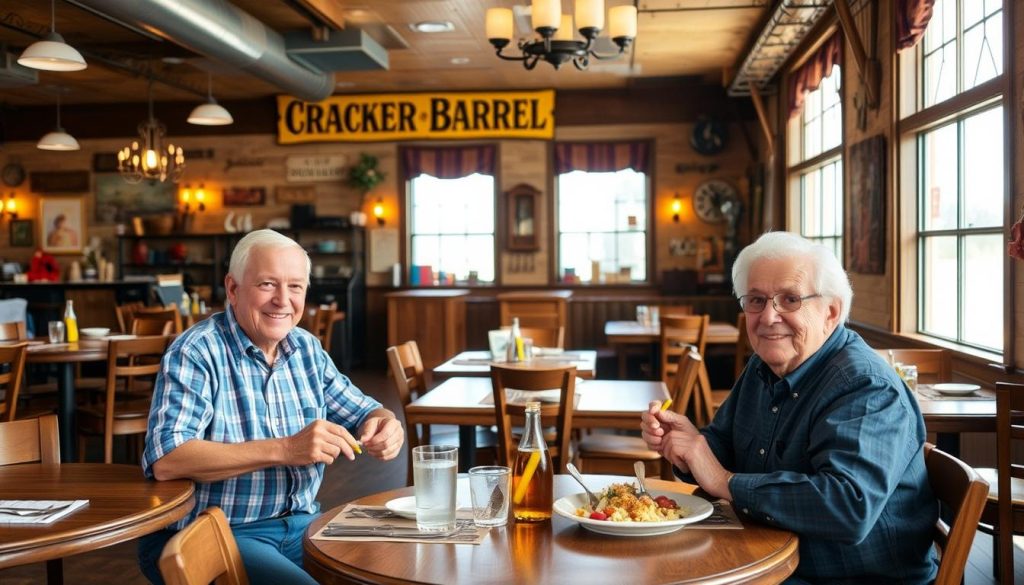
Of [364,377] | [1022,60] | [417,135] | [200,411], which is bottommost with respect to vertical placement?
[364,377]

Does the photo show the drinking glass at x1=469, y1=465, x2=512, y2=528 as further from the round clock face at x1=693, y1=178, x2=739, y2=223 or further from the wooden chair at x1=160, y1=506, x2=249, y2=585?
the round clock face at x1=693, y1=178, x2=739, y2=223

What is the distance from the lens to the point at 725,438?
2.47 metres

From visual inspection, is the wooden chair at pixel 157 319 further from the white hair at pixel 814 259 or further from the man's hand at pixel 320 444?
the white hair at pixel 814 259

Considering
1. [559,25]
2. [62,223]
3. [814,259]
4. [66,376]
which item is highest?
[559,25]

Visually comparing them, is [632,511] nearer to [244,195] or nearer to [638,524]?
[638,524]

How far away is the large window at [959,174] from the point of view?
17.7 feet

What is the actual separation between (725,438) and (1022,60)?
332cm

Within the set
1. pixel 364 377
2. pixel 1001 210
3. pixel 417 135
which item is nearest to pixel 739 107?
pixel 417 135

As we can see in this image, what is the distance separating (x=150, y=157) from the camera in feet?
31.2

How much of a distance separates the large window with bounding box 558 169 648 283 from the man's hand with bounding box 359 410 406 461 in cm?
1023

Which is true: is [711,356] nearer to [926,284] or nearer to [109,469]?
[926,284]

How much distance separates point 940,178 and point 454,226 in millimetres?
7633

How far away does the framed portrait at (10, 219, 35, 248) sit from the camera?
13.9 meters

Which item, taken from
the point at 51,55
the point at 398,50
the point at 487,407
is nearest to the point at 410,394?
the point at 487,407
